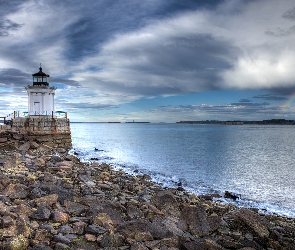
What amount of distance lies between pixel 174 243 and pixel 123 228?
1.59 m

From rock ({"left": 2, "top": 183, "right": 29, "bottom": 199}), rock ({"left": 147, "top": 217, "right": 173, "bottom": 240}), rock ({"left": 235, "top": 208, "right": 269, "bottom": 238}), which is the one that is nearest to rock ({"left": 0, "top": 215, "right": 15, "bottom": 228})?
rock ({"left": 2, "top": 183, "right": 29, "bottom": 199})

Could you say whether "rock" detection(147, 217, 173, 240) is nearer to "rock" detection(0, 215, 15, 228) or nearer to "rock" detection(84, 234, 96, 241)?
"rock" detection(84, 234, 96, 241)

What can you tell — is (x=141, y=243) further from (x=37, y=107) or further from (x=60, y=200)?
(x=37, y=107)

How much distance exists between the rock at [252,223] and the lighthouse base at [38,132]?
32.0 meters

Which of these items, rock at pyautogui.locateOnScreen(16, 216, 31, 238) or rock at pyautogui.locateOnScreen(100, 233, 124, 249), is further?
rock at pyautogui.locateOnScreen(100, 233, 124, 249)

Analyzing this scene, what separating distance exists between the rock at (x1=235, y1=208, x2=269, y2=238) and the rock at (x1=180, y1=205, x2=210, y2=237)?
5.14 ft

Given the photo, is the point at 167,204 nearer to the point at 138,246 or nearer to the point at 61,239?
the point at 138,246

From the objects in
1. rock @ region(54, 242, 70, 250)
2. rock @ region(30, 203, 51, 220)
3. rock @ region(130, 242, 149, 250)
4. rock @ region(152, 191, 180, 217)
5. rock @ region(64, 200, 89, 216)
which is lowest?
rock @ region(152, 191, 180, 217)

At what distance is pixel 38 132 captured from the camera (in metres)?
38.9

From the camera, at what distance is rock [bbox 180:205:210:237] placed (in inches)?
396

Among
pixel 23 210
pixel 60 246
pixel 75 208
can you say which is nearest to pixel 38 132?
pixel 75 208

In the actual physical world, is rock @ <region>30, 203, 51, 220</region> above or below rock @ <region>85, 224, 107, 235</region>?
above

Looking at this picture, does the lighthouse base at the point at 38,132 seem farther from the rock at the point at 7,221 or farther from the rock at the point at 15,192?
the rock at the point at 7,221

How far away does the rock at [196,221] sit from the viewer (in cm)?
1006
